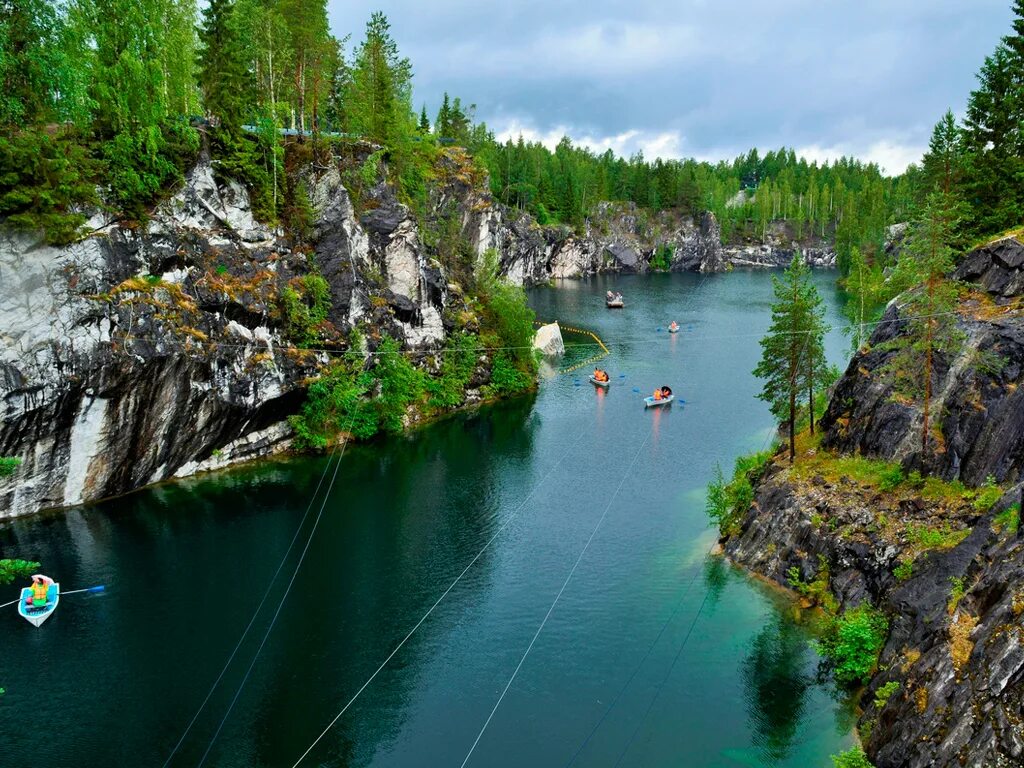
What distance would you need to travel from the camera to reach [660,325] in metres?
99.4

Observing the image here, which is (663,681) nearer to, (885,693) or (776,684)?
(776,684)

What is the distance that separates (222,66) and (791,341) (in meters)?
40.9

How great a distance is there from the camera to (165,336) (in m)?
41.9

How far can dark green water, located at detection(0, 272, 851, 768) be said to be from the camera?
951 inches

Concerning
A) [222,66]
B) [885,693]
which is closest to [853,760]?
[885,693]

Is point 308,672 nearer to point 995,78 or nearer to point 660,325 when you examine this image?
point 995,78

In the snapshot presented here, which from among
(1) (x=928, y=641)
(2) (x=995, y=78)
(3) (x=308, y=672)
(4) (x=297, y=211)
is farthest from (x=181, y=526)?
(2) (x=995, y=78)

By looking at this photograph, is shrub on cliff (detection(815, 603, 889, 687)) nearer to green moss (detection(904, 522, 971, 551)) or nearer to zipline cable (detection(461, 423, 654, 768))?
green moss (detection(904, 522, 971, 551))

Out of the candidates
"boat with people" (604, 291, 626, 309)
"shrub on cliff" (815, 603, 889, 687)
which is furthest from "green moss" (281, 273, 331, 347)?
"boat with people" (604, 291, 626, 309)

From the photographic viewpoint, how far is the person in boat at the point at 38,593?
30250 millimetres

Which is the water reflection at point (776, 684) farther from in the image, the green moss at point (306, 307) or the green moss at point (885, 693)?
the green moss at point (306, 307)

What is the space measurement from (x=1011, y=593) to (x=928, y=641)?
3.47 metres

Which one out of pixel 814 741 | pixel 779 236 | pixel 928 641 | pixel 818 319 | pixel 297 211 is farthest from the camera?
pixel 779 236

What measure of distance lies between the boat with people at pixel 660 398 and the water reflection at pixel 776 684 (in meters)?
33.0
